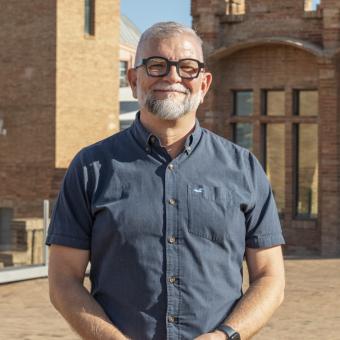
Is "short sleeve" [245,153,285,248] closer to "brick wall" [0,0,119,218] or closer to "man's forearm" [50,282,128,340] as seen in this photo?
"man's forearm" [50,282,128,340]

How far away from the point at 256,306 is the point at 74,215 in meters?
0.67

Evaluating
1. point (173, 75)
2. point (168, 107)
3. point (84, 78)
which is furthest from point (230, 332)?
point (84, 78)

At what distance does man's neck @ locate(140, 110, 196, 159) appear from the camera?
4.00m

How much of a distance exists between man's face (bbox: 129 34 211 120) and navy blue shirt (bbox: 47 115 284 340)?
0.12m

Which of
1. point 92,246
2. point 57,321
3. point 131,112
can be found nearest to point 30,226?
point 57,321

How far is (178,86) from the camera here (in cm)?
398

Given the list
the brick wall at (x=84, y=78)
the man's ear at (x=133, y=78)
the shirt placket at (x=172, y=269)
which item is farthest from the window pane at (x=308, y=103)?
the shirt placket at (x=172, y=269)

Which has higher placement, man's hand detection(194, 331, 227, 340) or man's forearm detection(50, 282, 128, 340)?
man's forearm detection(50, 282, 128, 340)

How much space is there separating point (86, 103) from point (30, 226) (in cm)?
1825

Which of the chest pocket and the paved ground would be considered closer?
the chest pocket

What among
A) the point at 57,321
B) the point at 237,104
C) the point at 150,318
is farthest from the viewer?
the point at 237,104

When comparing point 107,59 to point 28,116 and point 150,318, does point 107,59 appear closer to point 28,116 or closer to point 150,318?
point 28,116

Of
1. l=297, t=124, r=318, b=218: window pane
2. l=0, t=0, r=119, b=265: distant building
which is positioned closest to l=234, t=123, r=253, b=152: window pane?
l=297, t=124, r=318, b=218: window pane

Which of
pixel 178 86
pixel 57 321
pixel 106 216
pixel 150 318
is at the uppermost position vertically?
pixel 178 86
